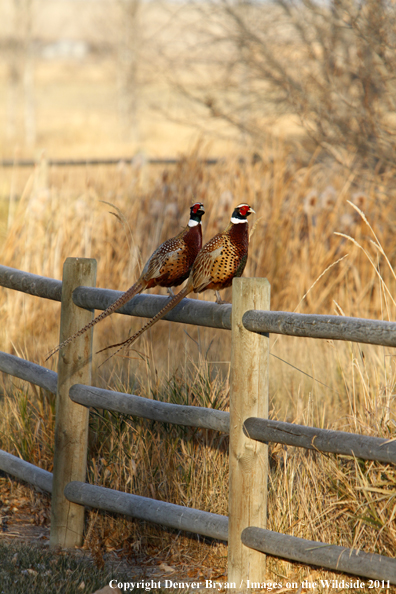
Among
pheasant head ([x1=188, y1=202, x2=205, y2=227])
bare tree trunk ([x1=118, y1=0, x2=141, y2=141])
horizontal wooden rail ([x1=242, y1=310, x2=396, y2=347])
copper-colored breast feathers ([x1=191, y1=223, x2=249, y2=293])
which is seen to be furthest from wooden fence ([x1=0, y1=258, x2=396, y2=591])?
bare tree trunk ([x1=118, y1=0, x2=141, y2=141])

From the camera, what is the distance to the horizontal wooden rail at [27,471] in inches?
121

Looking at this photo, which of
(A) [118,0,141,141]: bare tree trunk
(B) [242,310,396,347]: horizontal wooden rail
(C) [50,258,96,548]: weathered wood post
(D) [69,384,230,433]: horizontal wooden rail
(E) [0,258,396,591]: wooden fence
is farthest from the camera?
(A) [118,0,141,141]: bare tree trunk

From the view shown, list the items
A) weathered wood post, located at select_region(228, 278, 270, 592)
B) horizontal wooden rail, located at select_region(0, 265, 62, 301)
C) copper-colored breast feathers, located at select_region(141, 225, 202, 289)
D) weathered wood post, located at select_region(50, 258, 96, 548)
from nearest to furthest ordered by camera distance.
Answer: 1. weathered wood post, located at select_region(228, 278, 270, 592)
2. copper-colored breast feathers, located at select_region(141, 225, 202, 289)
3. weathered wood post, located at select_region(50, 258, 96, 548)
4. horizontal wooden rail, located at select_region(0, 265, 62, 301)

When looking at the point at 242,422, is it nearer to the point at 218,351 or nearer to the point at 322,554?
the point at 322,554

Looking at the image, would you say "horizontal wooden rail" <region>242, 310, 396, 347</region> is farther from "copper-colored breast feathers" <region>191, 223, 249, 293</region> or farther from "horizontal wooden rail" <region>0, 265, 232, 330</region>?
"copper-colored breast feathers" <region>191, 223, 249, 293</region>

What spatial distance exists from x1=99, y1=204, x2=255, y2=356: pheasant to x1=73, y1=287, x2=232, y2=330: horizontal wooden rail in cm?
6

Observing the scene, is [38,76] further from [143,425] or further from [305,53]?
[143,425]

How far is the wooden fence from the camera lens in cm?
221

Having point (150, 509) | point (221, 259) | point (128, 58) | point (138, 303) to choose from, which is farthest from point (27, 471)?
point (128, 58)

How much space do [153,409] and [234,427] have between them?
37 centimetres

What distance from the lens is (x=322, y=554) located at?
2256 mm

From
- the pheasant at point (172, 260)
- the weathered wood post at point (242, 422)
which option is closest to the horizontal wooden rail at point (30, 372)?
the pheasant at point (172, 260)

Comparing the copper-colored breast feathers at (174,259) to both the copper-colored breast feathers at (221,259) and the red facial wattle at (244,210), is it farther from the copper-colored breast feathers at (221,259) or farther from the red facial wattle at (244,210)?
the red facial wattle at (244,210)

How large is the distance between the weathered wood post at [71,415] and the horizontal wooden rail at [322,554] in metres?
0.86
